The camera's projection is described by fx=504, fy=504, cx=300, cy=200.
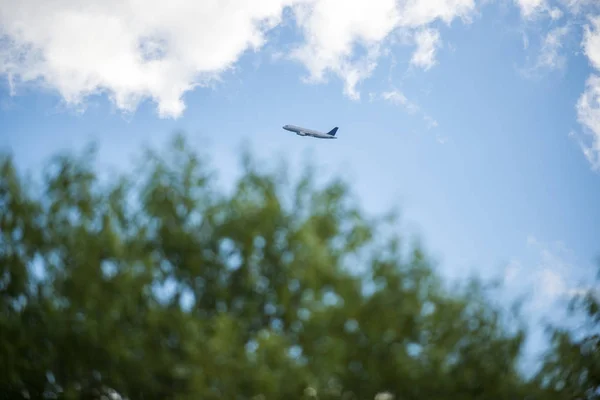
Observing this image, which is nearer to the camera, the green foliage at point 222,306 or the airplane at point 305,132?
the green foliage at point 222,306

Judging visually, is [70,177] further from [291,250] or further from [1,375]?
[291,250]

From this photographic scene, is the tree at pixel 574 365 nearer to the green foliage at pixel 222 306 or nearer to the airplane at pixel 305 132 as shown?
the green foliage at pixel 222 306

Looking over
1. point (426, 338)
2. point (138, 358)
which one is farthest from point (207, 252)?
point (426, 338)

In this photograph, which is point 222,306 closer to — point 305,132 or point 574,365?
point 574,365

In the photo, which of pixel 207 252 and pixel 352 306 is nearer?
pixel 352 306

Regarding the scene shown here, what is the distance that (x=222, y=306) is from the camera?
11047 mm

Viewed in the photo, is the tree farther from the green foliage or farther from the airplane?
the airplane

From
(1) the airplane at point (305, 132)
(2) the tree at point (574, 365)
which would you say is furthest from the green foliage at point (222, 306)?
(1) the airplane at point (305, 132)

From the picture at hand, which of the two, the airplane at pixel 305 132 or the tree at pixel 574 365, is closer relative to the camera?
the tree at pixel 574 365

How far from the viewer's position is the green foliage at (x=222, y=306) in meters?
9.58

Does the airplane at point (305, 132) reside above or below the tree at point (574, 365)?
above

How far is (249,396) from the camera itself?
9289 millimetres

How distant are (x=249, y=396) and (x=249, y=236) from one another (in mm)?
3200

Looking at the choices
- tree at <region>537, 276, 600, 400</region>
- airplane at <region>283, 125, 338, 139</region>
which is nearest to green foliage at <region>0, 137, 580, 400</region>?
tree at <region>537, 276, 600, 400</region>
